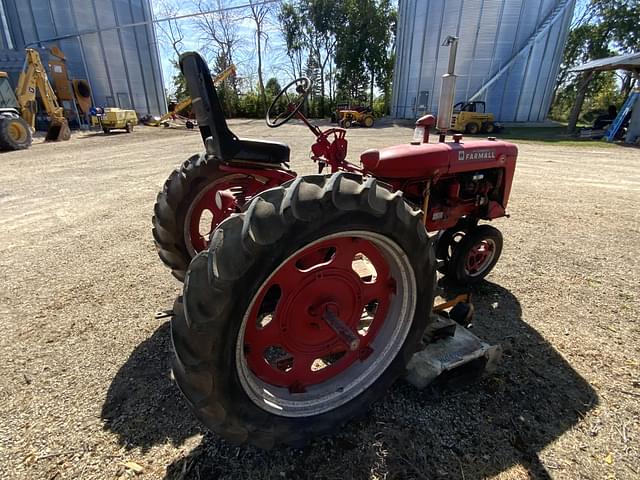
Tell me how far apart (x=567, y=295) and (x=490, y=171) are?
1196 millimetres

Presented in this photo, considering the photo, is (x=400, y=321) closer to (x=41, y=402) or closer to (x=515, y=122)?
(x=41, y=402)

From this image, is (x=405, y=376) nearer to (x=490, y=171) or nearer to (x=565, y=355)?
(x=565, y=355)

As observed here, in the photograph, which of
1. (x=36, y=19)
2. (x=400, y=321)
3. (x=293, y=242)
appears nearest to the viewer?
(x=293, y=242)

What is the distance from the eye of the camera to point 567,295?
2949 mm

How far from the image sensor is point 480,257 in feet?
10.0

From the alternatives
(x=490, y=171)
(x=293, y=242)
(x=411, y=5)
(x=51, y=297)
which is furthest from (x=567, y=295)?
(x=411, y=5)

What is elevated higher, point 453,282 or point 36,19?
point 36,19

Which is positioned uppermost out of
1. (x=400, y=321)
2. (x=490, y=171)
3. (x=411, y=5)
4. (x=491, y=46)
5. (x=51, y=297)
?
(x=411, y=5)

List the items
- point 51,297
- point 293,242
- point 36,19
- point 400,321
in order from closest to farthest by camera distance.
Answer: point 293,242
point 400,321
point 51,297
point 36,19

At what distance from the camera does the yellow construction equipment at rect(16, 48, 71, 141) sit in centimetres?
1333

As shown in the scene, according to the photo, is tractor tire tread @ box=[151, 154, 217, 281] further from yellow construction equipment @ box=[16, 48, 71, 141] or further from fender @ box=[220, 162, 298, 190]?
yellow construction equipment @ box=[16, 48, 71, 141]

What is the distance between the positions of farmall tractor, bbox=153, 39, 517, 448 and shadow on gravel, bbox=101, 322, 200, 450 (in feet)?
1.58

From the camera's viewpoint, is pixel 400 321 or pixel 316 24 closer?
pixel 400 321

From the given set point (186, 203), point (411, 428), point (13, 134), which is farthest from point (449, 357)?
point (13, 134)
